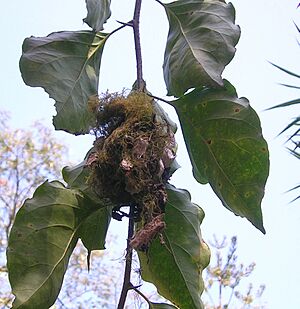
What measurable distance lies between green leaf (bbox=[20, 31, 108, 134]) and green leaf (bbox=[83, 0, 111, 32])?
0.02 metres

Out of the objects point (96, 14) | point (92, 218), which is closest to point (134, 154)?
point (92, 218)

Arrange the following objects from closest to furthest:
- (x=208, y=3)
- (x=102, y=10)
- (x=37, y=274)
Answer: (x=37, y=274)
(x=208, y=3)
(x=102, y=10)

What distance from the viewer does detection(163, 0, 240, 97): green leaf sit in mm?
577

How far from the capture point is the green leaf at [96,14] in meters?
0.74

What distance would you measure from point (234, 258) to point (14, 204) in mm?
2144

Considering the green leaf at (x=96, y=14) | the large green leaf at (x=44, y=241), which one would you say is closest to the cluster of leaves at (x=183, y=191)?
the large green leaf at (x=44, y=241)

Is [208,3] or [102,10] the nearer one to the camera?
[208,3]

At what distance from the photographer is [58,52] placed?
0.69m

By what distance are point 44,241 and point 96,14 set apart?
12.1 inches

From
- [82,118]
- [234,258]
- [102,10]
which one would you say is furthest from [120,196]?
[234,258]

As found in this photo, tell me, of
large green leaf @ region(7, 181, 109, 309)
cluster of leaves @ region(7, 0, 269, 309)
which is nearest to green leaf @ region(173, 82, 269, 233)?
cluster of leaves @ region(7, 0, 269, 309)

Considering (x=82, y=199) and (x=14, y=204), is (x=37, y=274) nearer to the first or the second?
(x=82, y=199)

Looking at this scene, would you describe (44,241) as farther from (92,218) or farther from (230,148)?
(230,148)

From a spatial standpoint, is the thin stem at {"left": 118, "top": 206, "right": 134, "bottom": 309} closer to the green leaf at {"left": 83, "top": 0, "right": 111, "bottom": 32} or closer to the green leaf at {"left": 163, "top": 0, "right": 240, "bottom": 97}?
the green leaf at {"left": 163, "top": 0, "right": 240, "bottom": 97}
